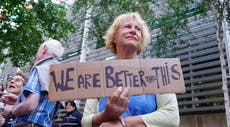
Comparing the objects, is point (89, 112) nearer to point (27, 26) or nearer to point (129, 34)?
point (129, 34)

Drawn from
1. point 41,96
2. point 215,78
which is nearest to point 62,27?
point 215,78

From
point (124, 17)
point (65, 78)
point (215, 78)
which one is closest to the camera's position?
point (65, 78)

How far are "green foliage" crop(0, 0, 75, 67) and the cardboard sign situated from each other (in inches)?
293

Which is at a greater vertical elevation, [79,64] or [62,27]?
[62,27]

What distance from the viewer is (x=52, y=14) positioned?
879cm

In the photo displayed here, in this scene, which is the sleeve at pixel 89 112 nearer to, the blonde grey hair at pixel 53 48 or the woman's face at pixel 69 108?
the blonde grey hair at pixel 53 48

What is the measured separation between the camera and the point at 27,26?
871 centimetres

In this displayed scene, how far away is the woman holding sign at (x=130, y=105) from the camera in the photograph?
55.2 inches

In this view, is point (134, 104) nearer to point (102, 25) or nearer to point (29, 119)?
point (29, 119)

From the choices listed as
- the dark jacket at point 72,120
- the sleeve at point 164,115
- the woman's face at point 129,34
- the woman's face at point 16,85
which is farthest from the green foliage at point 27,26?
the sleeve at point 164,115

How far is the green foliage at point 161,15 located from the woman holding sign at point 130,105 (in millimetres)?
4296

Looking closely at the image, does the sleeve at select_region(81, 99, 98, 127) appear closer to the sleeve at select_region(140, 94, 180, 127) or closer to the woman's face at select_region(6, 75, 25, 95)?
the sleeve at select_region(140, 94, 180, 127)

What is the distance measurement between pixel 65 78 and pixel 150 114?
0.43 meters

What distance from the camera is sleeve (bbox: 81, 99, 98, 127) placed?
61.5 inches
